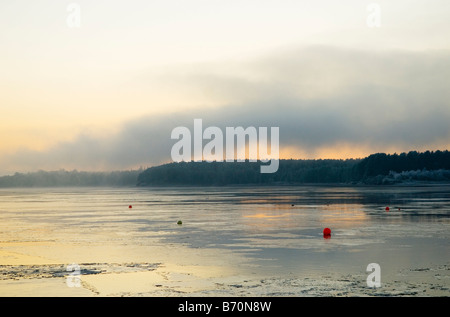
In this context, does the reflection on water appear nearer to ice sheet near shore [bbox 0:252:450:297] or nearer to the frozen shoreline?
ice sheet near shore [bbox 0:252:450:297]

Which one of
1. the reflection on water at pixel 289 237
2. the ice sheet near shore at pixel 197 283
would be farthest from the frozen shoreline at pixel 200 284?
the reflection on water at pixel 289 237

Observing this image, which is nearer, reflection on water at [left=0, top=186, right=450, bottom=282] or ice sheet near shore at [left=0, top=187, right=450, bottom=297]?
ice sheet near shore at [left=0, top=187, right=450, bottom=297]

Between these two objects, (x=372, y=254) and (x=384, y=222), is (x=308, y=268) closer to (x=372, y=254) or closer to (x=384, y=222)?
(x=372, y=254)

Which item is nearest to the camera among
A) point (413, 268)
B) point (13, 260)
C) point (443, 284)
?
point (443, 284)

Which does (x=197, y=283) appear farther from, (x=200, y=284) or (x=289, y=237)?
(x=289, y=237)

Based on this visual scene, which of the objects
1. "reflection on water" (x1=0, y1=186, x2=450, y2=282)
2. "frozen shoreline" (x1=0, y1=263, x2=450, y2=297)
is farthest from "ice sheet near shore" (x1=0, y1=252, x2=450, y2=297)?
"reflection on water" (x1=0, y1=186, x2=450, y2=282)

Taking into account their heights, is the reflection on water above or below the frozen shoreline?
above

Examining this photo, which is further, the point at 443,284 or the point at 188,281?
the point at 188,281

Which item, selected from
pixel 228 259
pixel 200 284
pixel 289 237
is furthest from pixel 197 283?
pixel 289 237

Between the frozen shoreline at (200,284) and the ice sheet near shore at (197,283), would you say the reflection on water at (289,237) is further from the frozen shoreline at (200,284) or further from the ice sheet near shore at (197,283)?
the frozen shoreline at (200,284)

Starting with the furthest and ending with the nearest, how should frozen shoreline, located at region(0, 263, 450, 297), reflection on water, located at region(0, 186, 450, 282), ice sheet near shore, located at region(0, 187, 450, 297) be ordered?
1. reflection on water, located at region(0, 186, 450, 282)
2. ice sheet near shore, located at region(0, 187, 450, 297)
3. frozen shoreline, located at region(0, 263, 450, 297)
